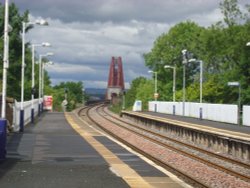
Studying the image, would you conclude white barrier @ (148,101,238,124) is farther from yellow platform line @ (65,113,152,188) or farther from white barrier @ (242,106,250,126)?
yellow platform line @ (65,113,152,188)

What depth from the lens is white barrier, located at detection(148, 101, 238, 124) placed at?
162ft

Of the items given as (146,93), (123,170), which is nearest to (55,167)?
(123,170)

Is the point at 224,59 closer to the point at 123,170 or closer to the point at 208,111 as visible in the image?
the point at 208,111

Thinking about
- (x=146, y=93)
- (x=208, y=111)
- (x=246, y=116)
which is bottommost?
(x=246, y=116)

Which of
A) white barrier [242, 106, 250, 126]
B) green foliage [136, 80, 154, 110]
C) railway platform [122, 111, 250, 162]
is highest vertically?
green foliage [136, 80, 154, 110]

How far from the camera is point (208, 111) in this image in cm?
5759

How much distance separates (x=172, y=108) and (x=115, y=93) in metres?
119

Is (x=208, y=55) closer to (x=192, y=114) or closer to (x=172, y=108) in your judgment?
(x=172, y=108)

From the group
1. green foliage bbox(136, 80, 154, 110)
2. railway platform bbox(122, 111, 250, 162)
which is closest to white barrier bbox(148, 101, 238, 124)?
railway platform bbox(122, 111, 250, 162)

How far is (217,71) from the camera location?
95.4 meters

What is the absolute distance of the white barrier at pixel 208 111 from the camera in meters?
49.4

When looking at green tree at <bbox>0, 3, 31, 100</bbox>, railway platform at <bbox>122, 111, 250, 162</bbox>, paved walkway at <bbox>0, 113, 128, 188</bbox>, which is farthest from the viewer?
green tree at <bbox>0, 3, 31, 100</bbox>

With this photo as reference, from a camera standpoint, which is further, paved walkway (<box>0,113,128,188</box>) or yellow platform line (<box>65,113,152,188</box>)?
yellow platform line (<box>65,113,152,188</box>)

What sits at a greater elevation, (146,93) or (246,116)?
(146,93)
